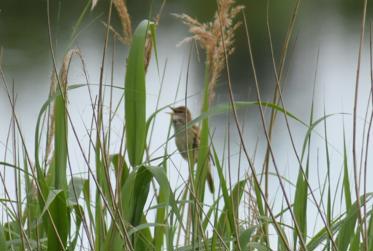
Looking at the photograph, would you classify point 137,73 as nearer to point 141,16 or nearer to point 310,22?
point 141,16

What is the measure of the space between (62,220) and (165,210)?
1.03 feet

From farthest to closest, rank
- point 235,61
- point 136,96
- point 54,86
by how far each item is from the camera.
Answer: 1. point 235,61
2. point 54,86
3. point 136,96

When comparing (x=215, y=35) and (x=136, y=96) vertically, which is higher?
(x=215, y=35)

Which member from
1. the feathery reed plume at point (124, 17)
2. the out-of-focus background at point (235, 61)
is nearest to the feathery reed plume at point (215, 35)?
the feathery reed plume at point (124, 17)

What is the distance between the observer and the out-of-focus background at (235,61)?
5.20 m

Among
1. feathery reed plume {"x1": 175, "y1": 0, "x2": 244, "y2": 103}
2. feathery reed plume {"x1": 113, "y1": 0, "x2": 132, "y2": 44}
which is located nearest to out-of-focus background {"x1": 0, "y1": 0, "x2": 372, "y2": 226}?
feathery reed plume {"x1": 175, "y1": 0, "x2": 244, "y2": 103}

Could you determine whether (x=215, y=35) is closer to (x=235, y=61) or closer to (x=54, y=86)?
(x=54, y=86)

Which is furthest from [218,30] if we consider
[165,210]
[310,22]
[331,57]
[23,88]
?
[310,22]

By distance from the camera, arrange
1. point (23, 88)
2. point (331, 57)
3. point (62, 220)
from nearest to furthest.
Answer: point (62, 220)
point (23, 88)
point (331, 57)

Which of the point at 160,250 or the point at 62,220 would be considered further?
the point at 160,250

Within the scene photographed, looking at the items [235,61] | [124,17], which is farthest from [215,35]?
[235,61]

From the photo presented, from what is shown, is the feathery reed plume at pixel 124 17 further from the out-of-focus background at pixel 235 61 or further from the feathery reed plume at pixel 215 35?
the out-of-focus background at pixel 235 61

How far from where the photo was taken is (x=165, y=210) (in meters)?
1.98

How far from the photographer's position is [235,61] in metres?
8.23
